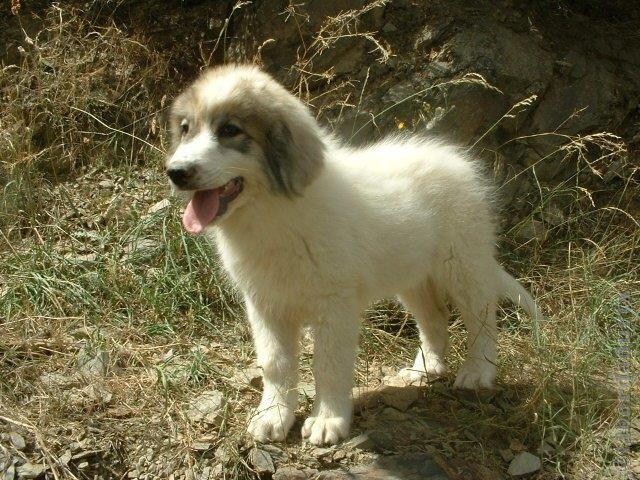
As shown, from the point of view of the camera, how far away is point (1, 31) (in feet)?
22.5

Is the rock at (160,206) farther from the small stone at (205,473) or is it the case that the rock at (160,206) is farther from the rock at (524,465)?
the rock at (524,465)

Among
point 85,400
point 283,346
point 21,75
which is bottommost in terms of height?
point 85,400

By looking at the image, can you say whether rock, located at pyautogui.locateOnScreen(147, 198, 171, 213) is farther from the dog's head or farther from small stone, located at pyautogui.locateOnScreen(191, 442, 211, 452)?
small stone, located at pyautogui.locateOnScreen(191, 442, 211, 452)

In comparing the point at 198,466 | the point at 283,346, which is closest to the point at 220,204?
the point at 283,346

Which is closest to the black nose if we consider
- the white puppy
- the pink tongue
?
the white puppy

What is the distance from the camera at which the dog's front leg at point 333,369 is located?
394 centimetres

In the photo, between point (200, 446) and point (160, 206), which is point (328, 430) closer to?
point (200, 446)

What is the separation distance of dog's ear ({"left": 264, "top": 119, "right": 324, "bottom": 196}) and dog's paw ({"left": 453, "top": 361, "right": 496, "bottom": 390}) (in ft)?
4.92

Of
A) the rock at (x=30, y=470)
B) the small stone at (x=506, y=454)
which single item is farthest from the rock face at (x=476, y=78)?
the rock at (x=30, y=470)

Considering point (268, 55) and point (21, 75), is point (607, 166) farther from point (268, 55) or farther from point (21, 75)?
point (21, 75)

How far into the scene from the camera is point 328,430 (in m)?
3.93

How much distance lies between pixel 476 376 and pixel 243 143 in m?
1.82

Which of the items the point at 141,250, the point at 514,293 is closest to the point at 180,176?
the point at 141,250

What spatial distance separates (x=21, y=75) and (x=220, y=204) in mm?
3126
